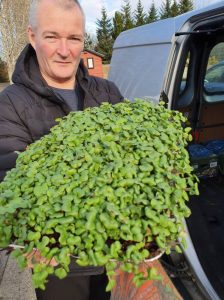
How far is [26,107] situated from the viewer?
1821 millimetres

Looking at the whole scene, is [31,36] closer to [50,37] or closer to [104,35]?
[50,37]

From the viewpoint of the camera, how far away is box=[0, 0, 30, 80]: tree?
84.9 feet

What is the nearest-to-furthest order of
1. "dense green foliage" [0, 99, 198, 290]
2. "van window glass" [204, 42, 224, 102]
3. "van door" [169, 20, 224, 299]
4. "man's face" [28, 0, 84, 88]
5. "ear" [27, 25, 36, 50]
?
"dense green foliage" [0, 99, 198, 290]
"man's face" [28, 0, 84, 88]
"ear" [27, 25, 36, 50]
"van door" [169, 20, 224, 299]
"van window glass" [204, 42, 224, 102]

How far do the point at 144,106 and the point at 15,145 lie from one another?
0.64 m

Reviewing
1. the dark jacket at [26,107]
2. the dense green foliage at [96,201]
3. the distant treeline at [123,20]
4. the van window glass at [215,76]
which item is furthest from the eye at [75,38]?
the distant treeline at [123,20]

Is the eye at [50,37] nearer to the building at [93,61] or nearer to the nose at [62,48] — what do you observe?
the nose at [62,48]

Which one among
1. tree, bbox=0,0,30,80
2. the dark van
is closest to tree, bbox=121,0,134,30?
tree, bbox=0,0,30,80

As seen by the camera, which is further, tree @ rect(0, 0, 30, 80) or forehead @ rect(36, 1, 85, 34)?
tree @ rect(0, 0, 30, 80)

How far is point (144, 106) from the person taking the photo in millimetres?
1718

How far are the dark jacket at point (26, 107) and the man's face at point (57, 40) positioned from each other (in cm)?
9

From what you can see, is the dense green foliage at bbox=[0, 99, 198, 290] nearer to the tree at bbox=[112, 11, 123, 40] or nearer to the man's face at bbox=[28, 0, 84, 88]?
the man's face at bbox=[28, 0, 84, 88]

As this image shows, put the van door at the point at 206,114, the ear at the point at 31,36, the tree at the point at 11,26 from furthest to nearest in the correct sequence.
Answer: the tree at the point at 11,26, the van door at the point at 206,114, the ear at the point at 31,36

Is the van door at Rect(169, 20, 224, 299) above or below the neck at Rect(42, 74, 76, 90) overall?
below

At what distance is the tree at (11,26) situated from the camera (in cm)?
2588
